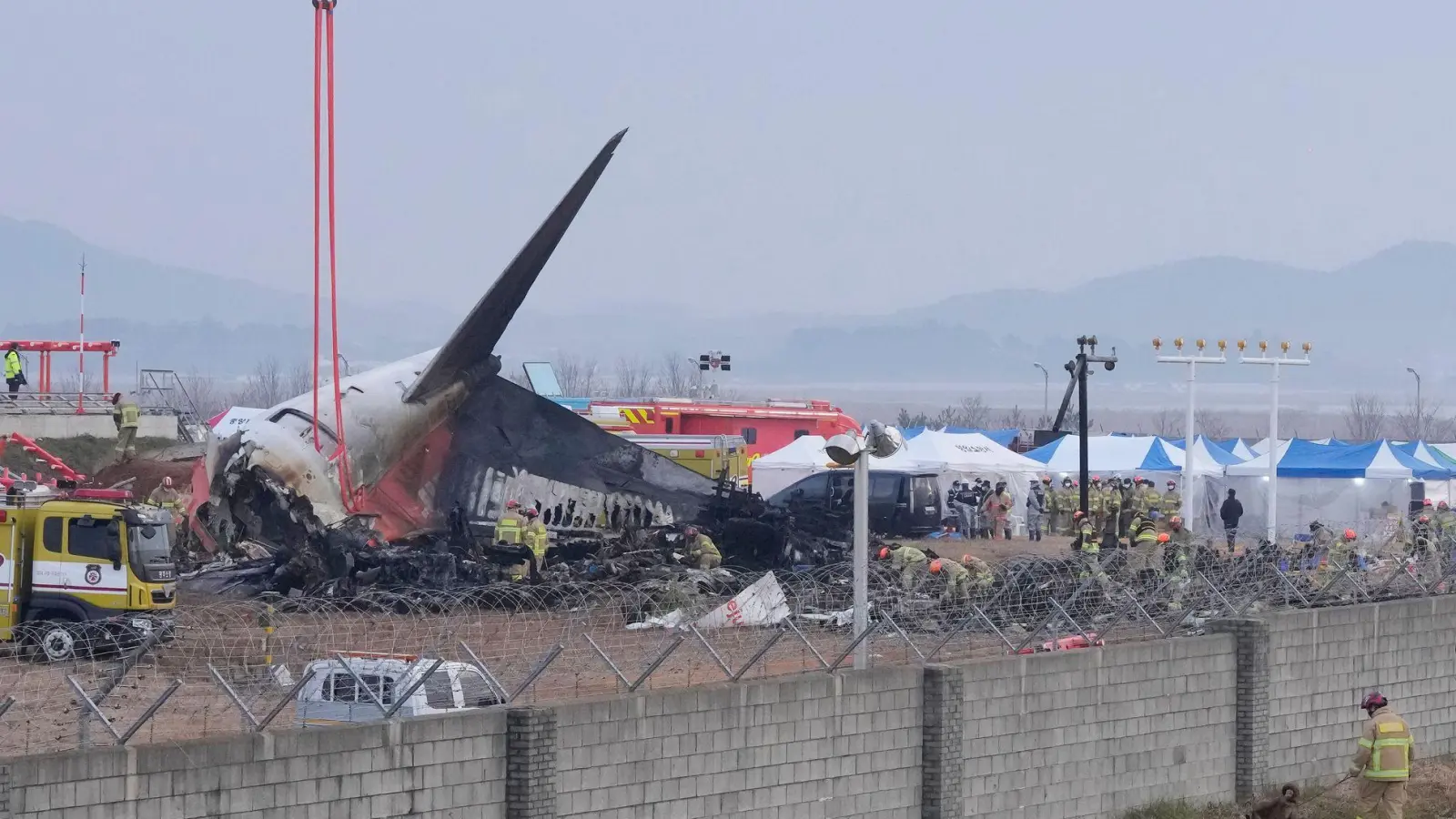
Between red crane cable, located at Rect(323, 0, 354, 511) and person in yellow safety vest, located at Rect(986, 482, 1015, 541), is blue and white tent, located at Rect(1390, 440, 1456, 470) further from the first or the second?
red crane cable, located at Rect(323, 0, 354, 511)

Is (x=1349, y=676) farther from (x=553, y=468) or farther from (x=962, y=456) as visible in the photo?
(x=962, y=456)

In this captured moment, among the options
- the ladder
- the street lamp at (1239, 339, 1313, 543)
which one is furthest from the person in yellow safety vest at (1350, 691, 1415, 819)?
the ladder

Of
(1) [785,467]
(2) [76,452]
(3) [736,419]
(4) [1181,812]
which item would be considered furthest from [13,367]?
(4) [1181,812]

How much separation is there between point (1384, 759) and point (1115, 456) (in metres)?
37.5

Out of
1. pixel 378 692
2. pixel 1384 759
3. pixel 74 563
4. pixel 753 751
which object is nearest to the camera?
pixel 378 692

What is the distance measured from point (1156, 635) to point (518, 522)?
13397 millimetres

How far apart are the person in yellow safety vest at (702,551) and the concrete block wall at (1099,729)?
10378mm

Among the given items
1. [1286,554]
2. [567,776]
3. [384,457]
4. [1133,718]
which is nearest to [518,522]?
[384,457]

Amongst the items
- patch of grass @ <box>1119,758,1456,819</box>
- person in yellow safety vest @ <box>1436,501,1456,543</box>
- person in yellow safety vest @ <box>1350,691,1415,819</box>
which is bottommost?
patch of grass @ <box>1119,758,1456,819</box>

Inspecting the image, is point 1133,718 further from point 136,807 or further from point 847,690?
point 136,807

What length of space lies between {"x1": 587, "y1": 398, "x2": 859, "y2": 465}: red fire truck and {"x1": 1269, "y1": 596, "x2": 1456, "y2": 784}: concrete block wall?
3300 centimetres

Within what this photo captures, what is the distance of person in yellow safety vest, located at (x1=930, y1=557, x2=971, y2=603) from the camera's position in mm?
18484

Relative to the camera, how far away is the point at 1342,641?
20.9 metres

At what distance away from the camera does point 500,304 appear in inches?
1250
